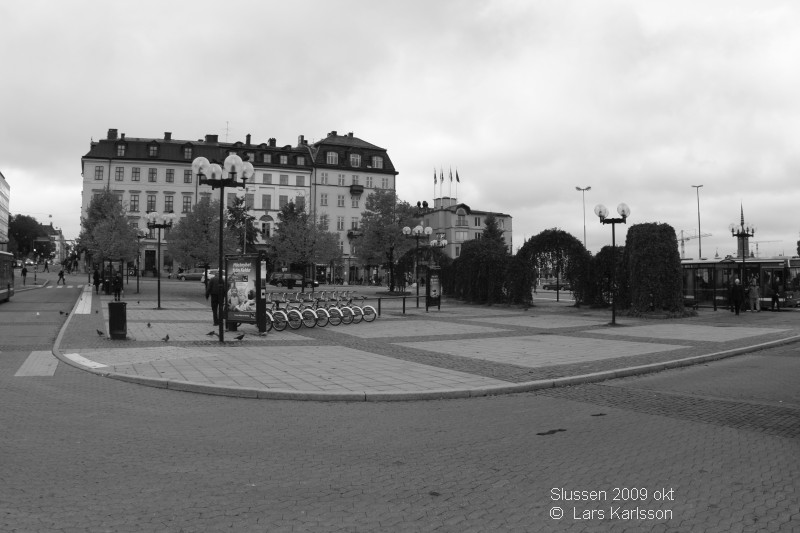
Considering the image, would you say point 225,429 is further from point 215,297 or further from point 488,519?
point 215,297

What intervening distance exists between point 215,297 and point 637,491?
15.6m

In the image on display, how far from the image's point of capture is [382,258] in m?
47.3

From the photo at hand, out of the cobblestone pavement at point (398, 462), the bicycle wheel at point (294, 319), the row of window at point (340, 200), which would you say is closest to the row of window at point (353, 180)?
the row of window at point (340, 200)

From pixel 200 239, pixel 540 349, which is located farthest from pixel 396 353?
pixel 200 239

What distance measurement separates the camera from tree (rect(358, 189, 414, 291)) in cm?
4594

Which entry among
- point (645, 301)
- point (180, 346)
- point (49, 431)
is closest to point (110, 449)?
point (49, 431)

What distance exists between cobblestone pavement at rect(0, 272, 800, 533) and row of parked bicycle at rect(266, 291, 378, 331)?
369 inches

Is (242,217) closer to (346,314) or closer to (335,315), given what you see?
(346,314)

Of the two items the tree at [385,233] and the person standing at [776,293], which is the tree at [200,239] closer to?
the tree at [385,233]

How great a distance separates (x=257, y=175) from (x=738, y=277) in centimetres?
6725

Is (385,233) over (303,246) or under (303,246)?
over

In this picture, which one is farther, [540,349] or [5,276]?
[5,276]

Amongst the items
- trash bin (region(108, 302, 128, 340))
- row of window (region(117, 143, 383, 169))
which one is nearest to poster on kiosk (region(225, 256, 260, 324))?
trash bin (region(108, 302, 128, 340))

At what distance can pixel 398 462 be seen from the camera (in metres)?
5.31
